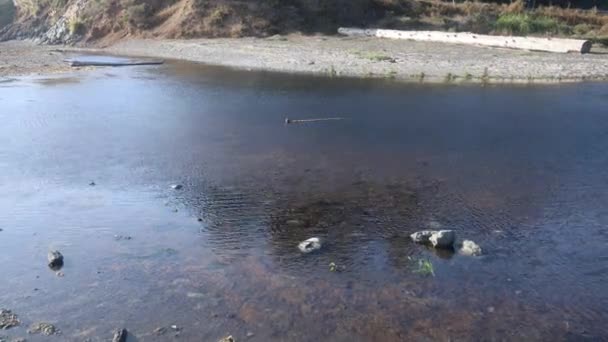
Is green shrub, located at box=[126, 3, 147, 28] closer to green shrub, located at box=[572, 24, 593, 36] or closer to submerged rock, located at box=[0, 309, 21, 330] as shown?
green shrub, located at box=[572, 24, 593, 36]

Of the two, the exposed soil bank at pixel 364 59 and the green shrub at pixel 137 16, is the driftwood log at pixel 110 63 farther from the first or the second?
the green shrub at pixel 137 16

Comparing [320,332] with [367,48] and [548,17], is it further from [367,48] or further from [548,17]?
[548,17]

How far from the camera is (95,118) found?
1942 cm

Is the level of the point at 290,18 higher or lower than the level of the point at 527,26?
higher

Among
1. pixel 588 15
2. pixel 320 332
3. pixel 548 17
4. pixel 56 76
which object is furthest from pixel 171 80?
pixel 588 15

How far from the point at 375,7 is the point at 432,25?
575 cm

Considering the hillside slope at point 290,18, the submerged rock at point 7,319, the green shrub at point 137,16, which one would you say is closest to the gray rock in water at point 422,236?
the submerged rock at point 7,319

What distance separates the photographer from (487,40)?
32.5 m

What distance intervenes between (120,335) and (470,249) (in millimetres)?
4955

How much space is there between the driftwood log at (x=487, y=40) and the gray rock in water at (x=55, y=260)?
26833 millimetres

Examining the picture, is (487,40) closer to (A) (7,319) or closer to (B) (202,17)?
(B) (202,17)

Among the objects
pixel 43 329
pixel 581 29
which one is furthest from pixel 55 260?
pixel 581 29

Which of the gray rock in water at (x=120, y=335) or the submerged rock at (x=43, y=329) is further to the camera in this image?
the submerged rock at (x=43, y=329)

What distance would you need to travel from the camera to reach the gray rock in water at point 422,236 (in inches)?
375
